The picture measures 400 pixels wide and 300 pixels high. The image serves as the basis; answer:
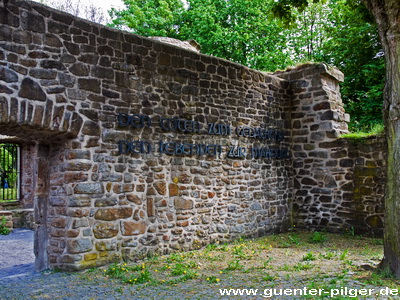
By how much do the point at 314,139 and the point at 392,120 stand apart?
15.7ft

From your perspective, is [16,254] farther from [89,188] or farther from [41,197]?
[89,188]

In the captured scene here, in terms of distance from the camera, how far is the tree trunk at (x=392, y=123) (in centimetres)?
603

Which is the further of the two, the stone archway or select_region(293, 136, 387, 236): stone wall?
select_region(293, 136, 387, 236): stone wall

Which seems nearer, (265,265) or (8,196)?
(265,265)

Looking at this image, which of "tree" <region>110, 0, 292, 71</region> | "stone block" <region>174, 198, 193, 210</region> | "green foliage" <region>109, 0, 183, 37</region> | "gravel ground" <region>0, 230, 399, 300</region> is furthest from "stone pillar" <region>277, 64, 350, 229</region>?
"green foliage" <region>109, 0, 183, 37</region>

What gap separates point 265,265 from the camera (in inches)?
264

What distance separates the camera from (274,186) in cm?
1054

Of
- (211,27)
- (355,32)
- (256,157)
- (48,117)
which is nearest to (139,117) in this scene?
(48,117)

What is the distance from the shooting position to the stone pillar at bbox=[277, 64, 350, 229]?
1065 centimetres

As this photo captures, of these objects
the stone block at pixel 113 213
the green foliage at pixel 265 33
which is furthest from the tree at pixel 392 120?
the green foliage at pixel 265 33

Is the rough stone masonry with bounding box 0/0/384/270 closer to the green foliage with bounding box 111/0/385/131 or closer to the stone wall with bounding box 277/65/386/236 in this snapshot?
the stone wall with bounding box 277/65/386/236

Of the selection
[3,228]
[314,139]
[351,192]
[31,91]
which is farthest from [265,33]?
[31,91]

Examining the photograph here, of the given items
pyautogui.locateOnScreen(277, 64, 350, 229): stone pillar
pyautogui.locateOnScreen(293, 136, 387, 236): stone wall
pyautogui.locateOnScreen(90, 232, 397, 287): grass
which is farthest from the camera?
pyautogui.locateOnScreen(277, 64, 350, 229): stone pillar

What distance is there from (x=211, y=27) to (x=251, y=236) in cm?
1391
